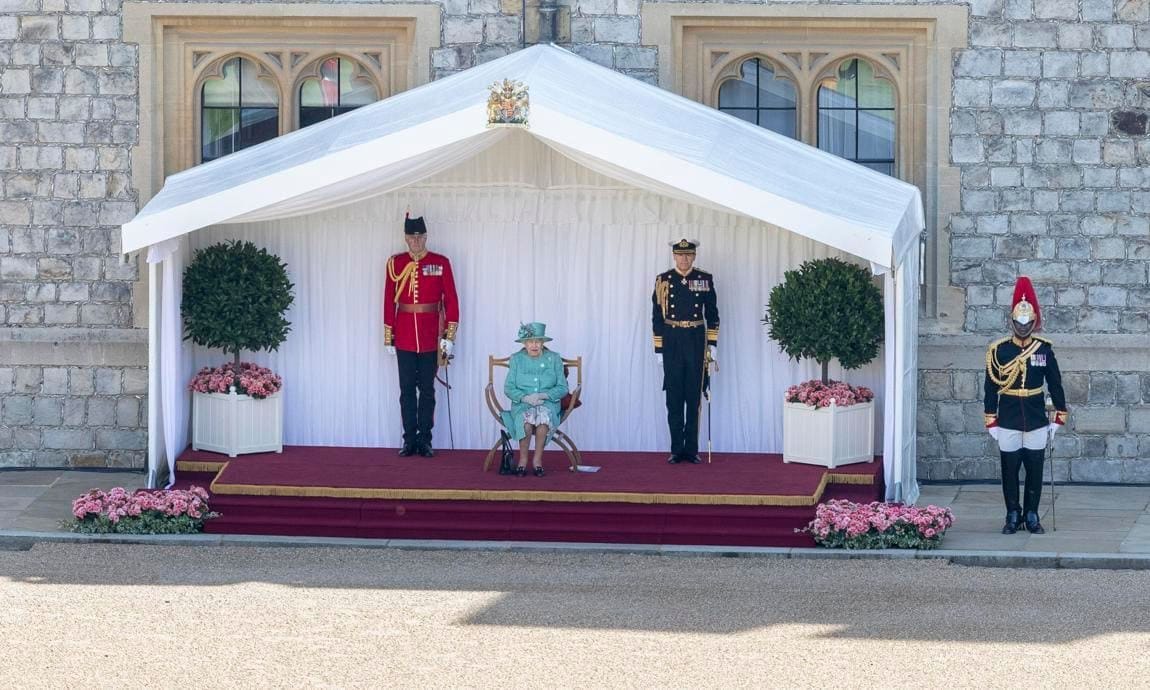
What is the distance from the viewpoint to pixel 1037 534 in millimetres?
11984

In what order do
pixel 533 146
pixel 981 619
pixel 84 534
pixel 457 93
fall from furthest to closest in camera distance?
pixel 533 146, pixel 457 93, pixel 84 534, pixel 981 619

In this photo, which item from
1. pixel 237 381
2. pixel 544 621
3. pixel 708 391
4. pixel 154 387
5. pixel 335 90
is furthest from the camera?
pixel 335 90

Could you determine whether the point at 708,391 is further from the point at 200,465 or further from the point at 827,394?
the point at 200,465

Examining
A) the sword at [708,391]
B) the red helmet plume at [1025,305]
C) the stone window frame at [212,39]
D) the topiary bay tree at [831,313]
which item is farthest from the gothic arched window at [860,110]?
the stone window frame at [212,39]

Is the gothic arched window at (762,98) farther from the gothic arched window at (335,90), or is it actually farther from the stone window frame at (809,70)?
the gothic arched window at (335,90)

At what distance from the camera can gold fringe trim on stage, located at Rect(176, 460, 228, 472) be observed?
13.0m

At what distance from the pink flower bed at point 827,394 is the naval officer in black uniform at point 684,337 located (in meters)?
0.66

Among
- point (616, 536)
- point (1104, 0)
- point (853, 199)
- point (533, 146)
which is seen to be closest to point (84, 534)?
point (616, 536)

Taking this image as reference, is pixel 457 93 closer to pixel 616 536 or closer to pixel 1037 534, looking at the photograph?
pixel 616 536

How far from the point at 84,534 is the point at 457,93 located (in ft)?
12.2

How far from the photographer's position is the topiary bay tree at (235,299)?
13.4 m

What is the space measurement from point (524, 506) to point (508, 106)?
8.18 feet

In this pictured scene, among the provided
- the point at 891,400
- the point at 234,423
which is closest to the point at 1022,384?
the point at 891,400

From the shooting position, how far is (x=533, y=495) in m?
12.1
